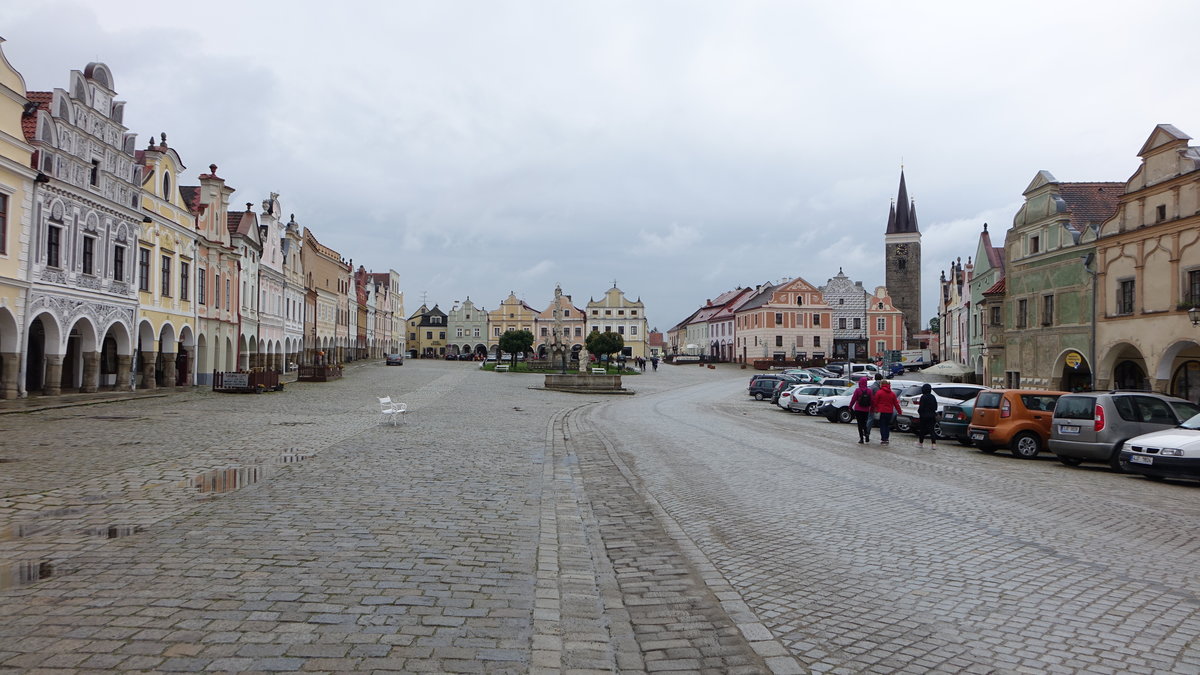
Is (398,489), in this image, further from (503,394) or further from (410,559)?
(503,394)

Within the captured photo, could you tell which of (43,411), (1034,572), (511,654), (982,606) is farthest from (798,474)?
(43,411)

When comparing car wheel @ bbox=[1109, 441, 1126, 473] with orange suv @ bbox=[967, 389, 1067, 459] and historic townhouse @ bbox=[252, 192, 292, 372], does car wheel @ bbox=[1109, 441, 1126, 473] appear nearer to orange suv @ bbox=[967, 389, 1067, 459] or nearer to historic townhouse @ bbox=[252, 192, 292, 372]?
orange suv @ bbox=[967, 389, 1067, 459]

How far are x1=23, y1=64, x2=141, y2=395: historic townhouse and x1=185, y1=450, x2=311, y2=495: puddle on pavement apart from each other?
18.8 metres

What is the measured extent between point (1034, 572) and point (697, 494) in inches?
199

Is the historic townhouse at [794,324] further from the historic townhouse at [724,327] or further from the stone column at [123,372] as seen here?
the stone column at [123,372]

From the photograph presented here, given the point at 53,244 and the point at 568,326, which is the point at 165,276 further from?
the point at 568,326

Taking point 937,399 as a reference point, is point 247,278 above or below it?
above

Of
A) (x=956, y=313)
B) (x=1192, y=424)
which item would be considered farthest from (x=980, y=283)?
(x=1192, y=424)

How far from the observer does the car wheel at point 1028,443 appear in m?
18.8

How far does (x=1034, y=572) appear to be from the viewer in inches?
281

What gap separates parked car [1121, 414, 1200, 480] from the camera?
13.9m

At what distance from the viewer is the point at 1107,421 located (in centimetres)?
1623

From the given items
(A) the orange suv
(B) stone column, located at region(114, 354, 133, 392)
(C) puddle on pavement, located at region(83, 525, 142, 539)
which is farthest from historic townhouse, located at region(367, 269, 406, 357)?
(C) puddle on pavement, located at region(83, 525, 142, 539)

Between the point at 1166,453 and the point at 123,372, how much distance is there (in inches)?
1368
